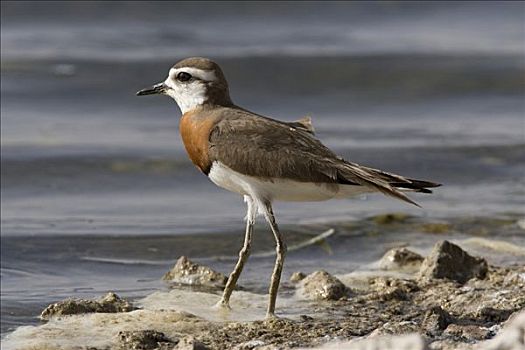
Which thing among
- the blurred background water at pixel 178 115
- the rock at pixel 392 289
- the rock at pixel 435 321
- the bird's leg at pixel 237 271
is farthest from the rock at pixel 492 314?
the blurred background water at pixel 178 115

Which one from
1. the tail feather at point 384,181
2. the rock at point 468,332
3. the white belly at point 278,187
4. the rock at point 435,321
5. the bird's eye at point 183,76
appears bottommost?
the rock at point 435,321

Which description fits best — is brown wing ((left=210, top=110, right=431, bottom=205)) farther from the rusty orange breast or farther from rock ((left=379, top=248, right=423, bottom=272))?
rock ((left=379, top=248, right=423, bottom=272))

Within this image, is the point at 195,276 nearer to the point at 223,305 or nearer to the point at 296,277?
the point at 296,277

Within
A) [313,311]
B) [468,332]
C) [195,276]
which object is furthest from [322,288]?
[468,332]

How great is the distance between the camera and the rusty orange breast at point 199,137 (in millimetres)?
6598

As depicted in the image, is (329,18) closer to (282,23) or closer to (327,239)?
(282,23)

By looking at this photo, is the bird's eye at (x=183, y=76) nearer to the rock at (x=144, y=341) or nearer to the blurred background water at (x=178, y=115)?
the rock at (x=144, y=341)

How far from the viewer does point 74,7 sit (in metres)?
17.8

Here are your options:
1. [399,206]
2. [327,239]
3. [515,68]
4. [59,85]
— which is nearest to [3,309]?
[327,239]

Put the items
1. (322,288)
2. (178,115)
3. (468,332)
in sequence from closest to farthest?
(468,332), (322,288), (178,115)

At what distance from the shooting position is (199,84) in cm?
697

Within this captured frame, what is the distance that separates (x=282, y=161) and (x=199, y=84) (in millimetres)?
792

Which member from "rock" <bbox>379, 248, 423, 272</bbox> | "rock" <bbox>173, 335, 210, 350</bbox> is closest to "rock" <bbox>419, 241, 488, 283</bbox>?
"rock" <bbox>379, 248, 423, 272</bbox>

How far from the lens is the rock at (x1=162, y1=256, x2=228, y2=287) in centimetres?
783
